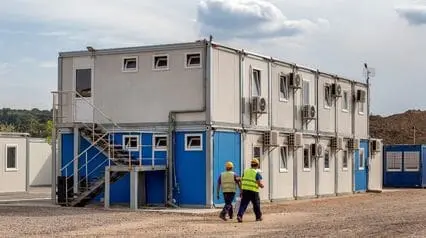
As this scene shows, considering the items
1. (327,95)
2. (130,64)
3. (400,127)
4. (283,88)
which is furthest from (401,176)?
(400,127)

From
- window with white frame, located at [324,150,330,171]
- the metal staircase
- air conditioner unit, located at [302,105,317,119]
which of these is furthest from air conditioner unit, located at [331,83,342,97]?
the metal staircase

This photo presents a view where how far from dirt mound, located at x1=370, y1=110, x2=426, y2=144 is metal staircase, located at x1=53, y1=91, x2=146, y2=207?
45.0 m

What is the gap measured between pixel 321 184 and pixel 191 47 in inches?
449

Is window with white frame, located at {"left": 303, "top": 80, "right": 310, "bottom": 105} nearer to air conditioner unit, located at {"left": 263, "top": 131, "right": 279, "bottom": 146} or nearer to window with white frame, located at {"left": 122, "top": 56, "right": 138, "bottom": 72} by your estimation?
air conditioner unit, located at {"left": 263, "top": 131, "right": 279, "bottom": 146}

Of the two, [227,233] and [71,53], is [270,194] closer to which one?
[71,53]

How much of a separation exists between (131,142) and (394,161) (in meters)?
24.9

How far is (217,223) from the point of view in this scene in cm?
2222

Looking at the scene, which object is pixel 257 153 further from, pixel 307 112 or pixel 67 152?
pixel 67 152

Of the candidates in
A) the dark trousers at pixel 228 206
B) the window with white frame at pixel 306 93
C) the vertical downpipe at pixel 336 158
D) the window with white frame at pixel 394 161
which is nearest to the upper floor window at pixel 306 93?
the window with white frame at pixel 306 93

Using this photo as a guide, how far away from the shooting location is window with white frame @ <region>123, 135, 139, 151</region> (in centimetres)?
2833

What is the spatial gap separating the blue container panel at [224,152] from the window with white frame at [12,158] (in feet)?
49.4

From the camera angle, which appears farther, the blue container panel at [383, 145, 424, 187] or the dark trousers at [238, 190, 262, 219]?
the blue container panel at [383, 145, 424, 187]

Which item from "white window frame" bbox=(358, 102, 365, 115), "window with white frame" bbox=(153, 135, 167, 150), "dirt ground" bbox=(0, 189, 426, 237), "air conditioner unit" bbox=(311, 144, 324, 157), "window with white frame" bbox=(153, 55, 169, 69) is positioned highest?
"window with white frame" bbox=(153, 55, 169, 69)

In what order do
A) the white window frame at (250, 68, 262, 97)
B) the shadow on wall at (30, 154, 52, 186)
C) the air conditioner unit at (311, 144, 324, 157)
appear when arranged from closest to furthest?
the white window frame at (250, 68, 262, 97) → the air conditioner unit at (311, 144, 324, 157) → the shadow on wall at (30, 154, 52, 186)
